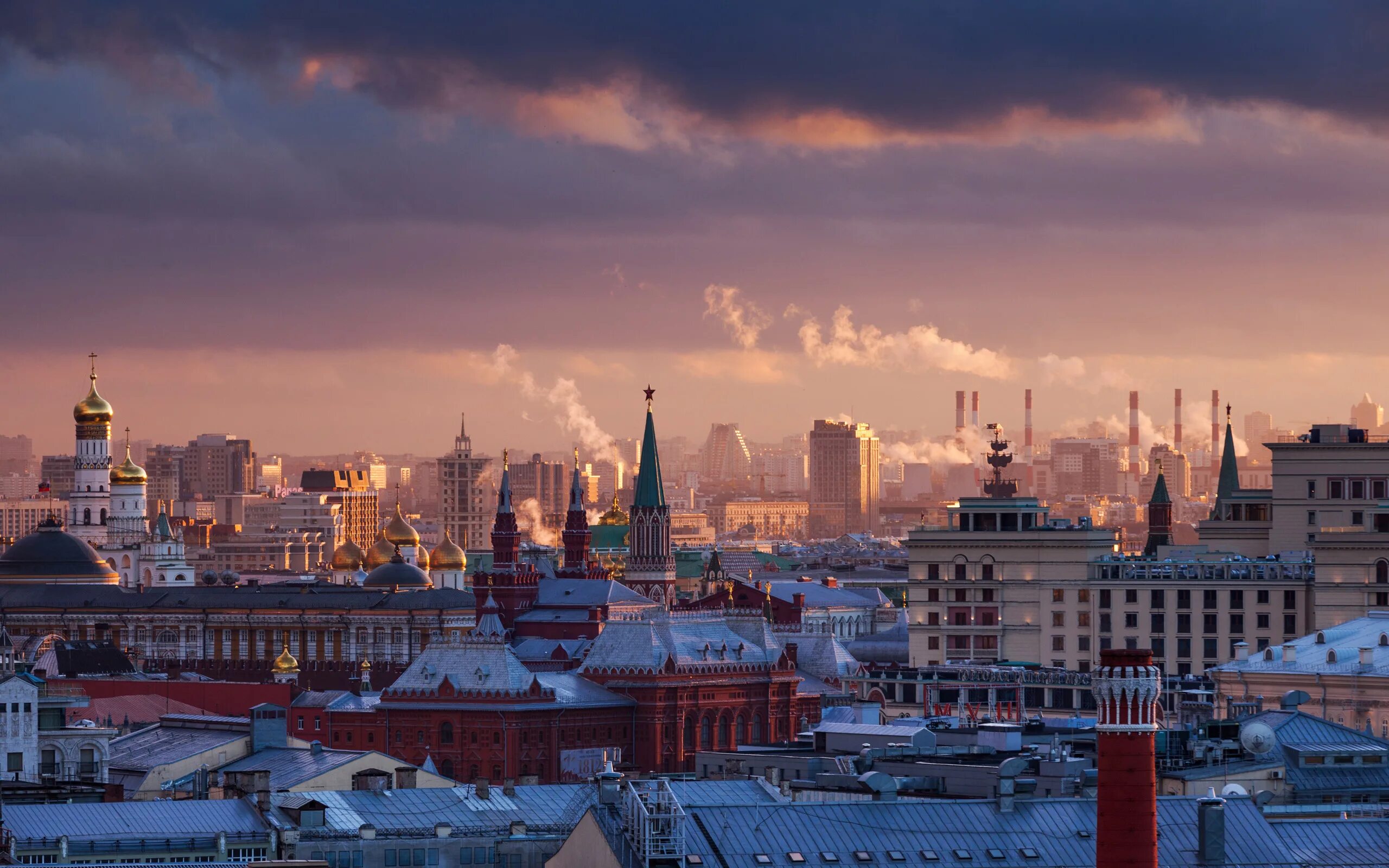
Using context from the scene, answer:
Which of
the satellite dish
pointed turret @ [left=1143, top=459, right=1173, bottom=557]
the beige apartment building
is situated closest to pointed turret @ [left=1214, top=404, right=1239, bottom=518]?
pointed turret @ [left=1143, top=459, right=1173, bottom=557]

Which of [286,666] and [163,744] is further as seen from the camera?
[286,666]

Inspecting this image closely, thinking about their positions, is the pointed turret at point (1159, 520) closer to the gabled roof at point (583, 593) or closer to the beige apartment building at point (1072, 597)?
the gabled roof at point (583, 593)

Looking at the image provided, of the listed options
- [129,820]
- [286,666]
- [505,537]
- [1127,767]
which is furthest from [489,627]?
[1127,767]

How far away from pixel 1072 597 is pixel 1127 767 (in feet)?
315

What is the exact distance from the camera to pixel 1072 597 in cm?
15225

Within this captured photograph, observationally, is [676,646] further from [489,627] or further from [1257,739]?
[1257,739]

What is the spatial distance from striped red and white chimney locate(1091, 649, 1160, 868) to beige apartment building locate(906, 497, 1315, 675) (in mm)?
89023

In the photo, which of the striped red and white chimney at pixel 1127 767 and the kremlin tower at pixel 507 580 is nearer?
the striped red and white chimney at pixel 1127 767

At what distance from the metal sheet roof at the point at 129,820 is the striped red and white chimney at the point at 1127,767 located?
95.4 feet

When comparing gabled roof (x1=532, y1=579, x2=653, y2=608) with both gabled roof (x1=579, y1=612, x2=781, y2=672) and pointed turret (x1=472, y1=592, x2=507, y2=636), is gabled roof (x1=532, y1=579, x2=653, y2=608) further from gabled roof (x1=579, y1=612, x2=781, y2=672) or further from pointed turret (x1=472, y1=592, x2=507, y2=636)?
gabled roof (x1=579, y1=612, x2=781, y2=672)

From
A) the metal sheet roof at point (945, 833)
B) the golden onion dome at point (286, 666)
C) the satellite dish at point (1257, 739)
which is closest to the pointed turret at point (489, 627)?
the golden onion dome at point (286, 666)

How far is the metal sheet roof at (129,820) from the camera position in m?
79.1

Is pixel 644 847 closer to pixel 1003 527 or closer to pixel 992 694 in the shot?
pixel 992 694

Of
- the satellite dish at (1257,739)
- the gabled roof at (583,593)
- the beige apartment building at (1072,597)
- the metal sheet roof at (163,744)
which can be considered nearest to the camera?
the satellite dish at (1257,739)
